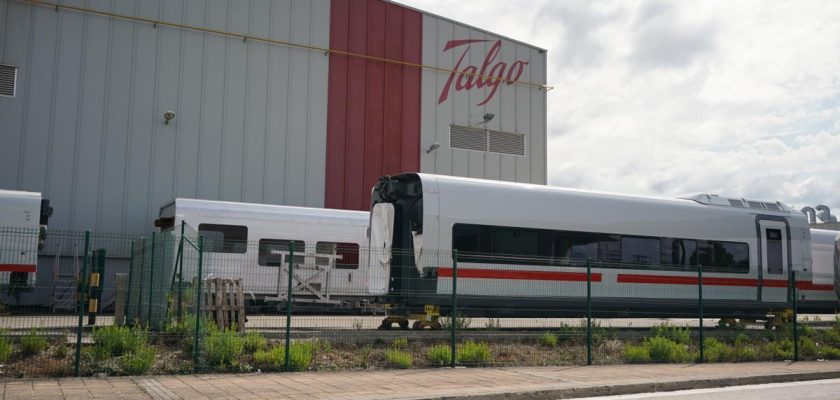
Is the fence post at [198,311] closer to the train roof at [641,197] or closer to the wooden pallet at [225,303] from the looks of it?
the wooden pallet at [225,303]

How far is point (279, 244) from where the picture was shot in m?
20.6

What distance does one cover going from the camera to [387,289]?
16438 mm

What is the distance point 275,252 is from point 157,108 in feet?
24.9

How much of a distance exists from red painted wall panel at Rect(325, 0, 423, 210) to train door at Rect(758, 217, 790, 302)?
12.8 m

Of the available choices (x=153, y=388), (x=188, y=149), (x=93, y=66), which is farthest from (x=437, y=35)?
(x=153, y=388)

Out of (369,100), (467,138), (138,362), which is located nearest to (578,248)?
(138,362)

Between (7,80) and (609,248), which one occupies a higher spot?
(7,80)

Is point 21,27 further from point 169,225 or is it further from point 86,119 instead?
point 169,225

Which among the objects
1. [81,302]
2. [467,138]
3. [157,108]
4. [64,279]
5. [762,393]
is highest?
[467,138]

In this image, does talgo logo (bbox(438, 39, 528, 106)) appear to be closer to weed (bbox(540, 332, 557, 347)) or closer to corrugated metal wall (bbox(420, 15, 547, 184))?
corrugated metal wall (bbox(420, 15, 547, 184))

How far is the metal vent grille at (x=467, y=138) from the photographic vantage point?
30.4 m

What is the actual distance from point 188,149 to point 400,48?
9053mm

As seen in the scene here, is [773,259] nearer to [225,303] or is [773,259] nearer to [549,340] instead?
[549,340]

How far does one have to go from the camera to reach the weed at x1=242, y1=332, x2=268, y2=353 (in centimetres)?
1270
